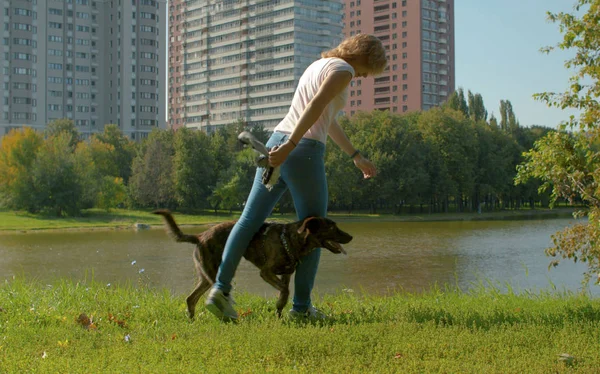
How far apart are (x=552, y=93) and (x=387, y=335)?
4.17 m

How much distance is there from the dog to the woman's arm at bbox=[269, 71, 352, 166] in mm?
530

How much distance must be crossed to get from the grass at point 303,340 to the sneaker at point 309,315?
0.11m

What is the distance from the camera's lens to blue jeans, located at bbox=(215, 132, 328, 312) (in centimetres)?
425

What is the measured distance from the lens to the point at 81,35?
325 ft

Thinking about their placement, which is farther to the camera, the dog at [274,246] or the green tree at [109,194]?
the green tree at [109,194]

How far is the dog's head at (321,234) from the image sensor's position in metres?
4.26

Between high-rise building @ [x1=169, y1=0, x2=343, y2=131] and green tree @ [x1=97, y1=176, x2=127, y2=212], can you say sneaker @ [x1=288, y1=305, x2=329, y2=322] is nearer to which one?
green tree @ [x1=97, y1=176, x2=127, y2=212]

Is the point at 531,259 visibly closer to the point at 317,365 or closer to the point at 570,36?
the point at 570,36

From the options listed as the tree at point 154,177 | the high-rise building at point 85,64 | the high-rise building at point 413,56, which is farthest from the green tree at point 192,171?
the high-rise building at point 413,56

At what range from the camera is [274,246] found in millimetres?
4367

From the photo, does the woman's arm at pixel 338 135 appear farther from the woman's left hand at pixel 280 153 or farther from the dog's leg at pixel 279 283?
the dog's leg at pixel 279 283

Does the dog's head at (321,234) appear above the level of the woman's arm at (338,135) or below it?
below

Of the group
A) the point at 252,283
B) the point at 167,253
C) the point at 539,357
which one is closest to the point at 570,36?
the point at 539,357

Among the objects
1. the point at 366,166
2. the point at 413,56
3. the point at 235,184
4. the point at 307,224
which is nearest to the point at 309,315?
the point at 307,224
